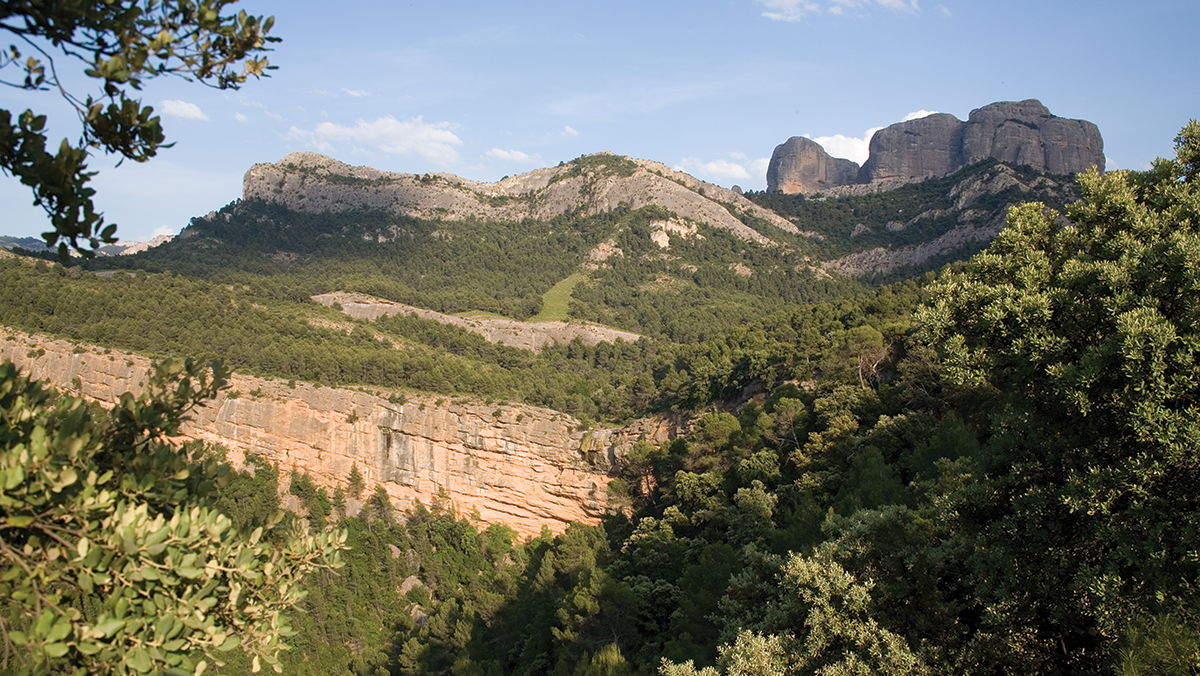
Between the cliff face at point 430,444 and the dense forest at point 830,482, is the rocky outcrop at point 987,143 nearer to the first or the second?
the dense forest at point 830,482

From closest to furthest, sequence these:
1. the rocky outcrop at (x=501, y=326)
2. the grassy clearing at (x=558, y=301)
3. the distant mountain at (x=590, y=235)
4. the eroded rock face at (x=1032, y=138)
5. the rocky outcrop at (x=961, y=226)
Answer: the rocky outcrop at (x=501, y=326) < the grassy clearing at (x=558, y=301) < the rocky outcrop at (x=961, y=226) < the distant mountain at (x=590, y=235) < the eroded rock face at (x=1032, y=138)

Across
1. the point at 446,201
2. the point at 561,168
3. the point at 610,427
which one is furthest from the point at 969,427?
the point at 561,168

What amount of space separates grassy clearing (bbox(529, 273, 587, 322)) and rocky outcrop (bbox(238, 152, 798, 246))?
23.3 metres

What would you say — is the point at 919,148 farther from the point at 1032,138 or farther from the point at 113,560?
the point at 113,560

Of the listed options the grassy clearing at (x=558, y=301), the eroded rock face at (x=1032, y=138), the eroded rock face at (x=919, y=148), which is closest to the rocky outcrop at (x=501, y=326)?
the grassy clearing at (x=558, y=301)

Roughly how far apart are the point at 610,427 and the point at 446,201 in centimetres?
8460

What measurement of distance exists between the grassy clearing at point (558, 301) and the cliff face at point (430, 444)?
3359 centimetres

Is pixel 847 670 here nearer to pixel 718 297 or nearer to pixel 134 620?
pixel 134 620

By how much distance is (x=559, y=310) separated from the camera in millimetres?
87250

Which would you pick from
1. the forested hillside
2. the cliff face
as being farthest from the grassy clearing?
the forested hillside

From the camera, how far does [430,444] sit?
49.2m

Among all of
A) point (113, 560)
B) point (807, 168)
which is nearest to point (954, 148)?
point (807, 168)

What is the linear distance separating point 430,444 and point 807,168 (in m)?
145

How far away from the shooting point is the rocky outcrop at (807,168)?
172m
